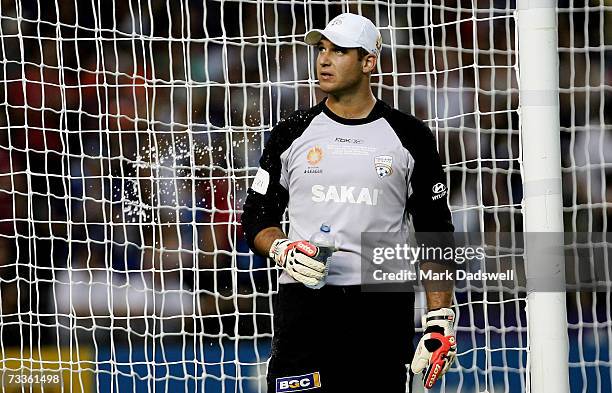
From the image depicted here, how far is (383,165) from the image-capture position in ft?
12.2

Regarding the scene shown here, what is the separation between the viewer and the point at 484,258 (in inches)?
213

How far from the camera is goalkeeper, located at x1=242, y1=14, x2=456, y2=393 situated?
3.62 metres

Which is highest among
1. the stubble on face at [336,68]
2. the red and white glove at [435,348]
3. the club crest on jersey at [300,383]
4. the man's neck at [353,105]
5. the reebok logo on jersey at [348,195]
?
the stubble on face at [336,68]

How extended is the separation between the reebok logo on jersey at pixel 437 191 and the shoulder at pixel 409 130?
146 millimetres

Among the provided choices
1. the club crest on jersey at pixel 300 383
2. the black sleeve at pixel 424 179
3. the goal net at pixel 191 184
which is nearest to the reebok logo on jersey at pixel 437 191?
the black sleeve at pixel 424 179

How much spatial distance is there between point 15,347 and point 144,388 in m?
0.85

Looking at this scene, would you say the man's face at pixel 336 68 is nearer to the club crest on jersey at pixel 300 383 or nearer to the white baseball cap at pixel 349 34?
the white baseball cap at pixel 349 34

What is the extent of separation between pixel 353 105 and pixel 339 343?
32.8 inches

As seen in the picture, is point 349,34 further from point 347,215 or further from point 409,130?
point 347,215

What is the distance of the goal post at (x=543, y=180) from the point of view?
362 centimetres

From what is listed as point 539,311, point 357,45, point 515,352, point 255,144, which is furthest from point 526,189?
point 255,144

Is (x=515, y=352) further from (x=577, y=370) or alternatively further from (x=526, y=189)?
(x=526, y=189)

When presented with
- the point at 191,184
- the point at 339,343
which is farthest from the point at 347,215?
the point at 191,184

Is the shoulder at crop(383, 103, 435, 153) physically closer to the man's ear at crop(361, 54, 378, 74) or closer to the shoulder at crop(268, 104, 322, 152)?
the man's ear at crop(361, 54, 378, 74)
